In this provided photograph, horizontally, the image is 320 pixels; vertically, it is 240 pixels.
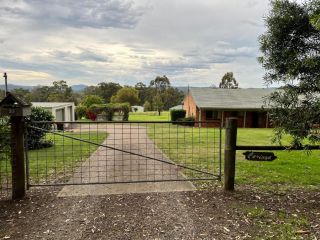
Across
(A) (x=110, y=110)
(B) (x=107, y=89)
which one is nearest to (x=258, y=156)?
(A) (x=110, y=110)

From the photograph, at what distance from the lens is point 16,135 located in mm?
5637

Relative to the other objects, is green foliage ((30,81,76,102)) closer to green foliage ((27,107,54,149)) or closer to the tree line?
the tree line

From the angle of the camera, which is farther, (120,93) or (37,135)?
(120,93)

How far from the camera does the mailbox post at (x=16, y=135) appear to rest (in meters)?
5.52

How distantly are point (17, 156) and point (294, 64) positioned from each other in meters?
4.98

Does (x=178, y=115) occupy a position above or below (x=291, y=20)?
below

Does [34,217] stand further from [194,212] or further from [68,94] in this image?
[68,94]

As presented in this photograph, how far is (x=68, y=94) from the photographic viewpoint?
256ft

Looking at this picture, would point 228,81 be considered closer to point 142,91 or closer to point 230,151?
point 142,91

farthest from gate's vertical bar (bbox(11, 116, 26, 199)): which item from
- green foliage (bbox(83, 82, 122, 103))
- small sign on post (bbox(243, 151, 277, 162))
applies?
green foliage (bbox(83, 82, 122, 103))

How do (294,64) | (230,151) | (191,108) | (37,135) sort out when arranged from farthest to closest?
(191,108), (37,135), (230,151), (294,64)

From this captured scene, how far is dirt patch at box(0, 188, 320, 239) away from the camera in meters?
4.34

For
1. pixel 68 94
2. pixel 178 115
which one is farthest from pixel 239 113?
pixel 68 94

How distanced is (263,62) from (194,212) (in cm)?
300
